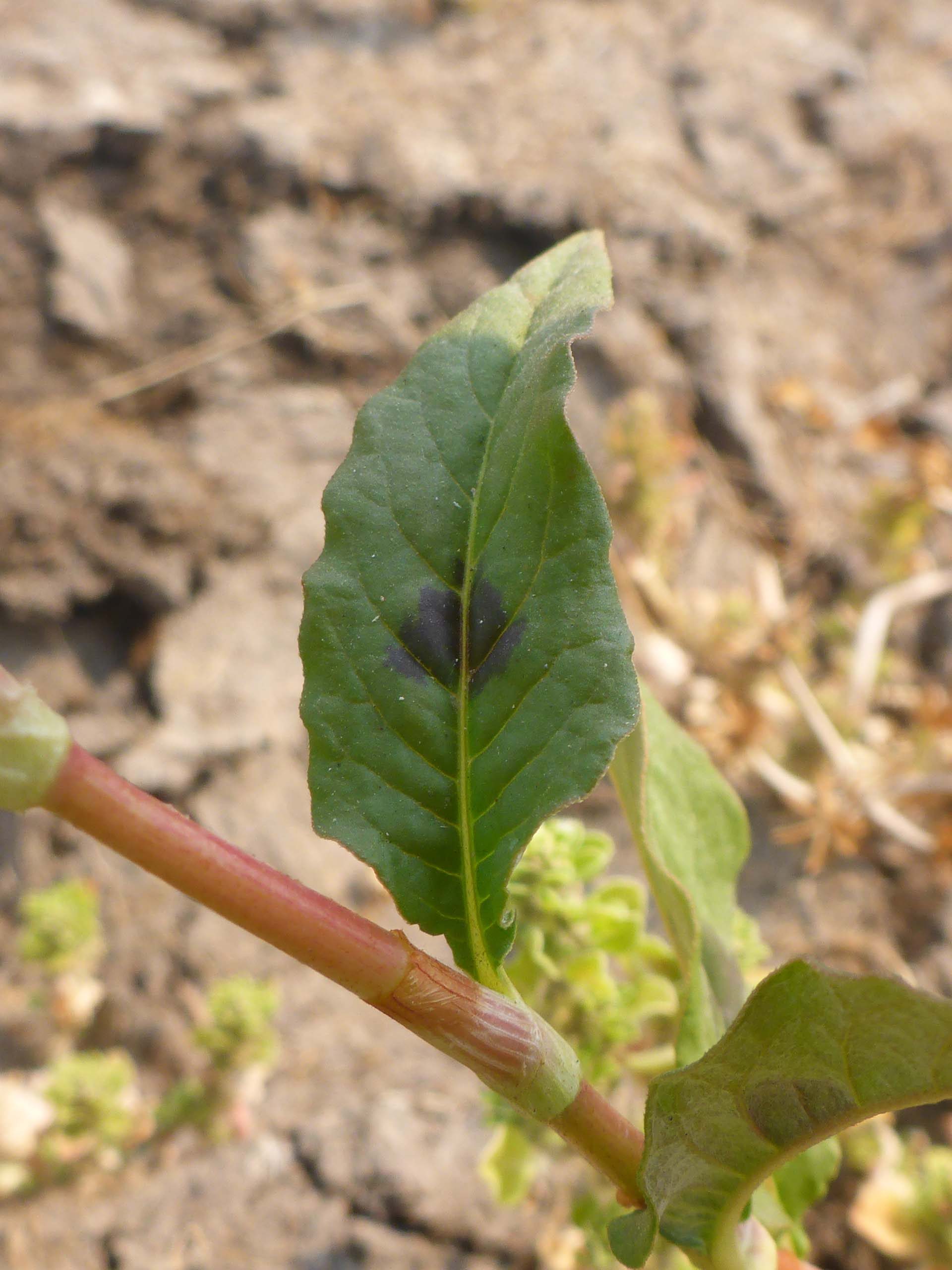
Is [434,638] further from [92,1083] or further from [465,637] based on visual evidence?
[92,1083]

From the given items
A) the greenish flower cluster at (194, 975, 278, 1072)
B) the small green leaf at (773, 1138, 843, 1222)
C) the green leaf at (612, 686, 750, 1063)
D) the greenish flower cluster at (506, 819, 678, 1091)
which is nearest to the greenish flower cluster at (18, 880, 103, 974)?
the greenish flower cluster at (194, 975, 278, 1072)

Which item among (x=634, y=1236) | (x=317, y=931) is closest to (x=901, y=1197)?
(x=634, y=1236)

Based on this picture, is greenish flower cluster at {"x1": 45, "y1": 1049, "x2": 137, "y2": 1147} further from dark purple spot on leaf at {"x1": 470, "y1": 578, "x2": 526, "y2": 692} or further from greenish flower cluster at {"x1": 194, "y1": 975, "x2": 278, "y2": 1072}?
dark purple spot on leaf at {"x1": 470, "y1": 578, "x2": 526, "y2": 692}

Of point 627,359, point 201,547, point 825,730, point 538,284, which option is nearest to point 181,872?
point 538,284

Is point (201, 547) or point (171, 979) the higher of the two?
point (201, 547)

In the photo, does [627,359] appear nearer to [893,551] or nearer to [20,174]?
[893,551]
